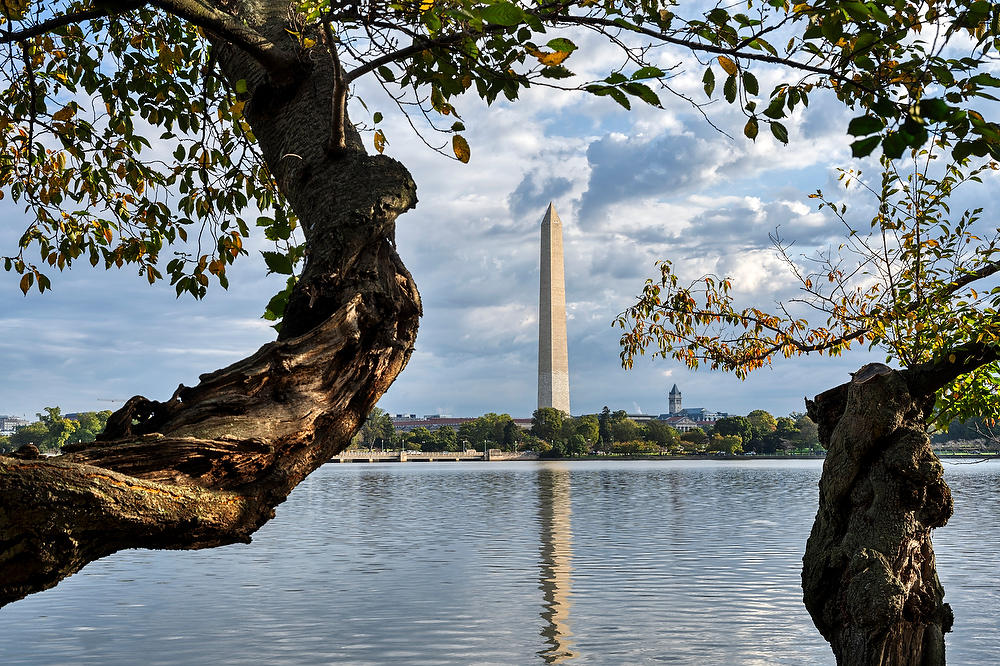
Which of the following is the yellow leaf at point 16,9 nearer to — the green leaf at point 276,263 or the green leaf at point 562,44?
the green leaf at point 276,263

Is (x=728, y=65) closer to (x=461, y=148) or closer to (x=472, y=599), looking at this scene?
(x=461, y=148)

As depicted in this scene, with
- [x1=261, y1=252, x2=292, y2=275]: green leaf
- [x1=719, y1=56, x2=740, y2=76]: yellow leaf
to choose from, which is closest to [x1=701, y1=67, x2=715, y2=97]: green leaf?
[x1=719, y1=56, x2=740, y2=76]: yellow leaf

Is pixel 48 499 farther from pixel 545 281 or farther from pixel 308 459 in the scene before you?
pixel 545 281

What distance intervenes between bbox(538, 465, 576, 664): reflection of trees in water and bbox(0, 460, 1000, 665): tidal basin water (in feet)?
0.18

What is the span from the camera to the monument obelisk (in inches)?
3241

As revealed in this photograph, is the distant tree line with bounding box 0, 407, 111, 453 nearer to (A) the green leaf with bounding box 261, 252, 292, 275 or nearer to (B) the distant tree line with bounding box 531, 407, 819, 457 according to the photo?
(B) the distant tree line with bounding box 531, 407, 819, 457

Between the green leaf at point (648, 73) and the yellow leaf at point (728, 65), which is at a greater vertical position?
the yellow leaf at point (728, 65)

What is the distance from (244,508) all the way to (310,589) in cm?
1627

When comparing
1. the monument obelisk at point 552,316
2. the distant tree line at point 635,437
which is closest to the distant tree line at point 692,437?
the distant tree line at point 635,437

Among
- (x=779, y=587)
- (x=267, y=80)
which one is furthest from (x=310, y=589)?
(x=267, y=80)

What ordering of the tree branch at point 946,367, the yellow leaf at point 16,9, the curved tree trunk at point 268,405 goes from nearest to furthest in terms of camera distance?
the curved tree trunk at point 268,405 < the yellow leaf at point 16,9 < the tree branch at point 946,367

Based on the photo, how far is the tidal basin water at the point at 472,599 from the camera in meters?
12.8

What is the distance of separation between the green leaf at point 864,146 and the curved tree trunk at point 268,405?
60.4 inches

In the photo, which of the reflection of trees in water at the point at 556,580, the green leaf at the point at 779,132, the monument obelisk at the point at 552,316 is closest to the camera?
the green leaf at the point at 779,132
